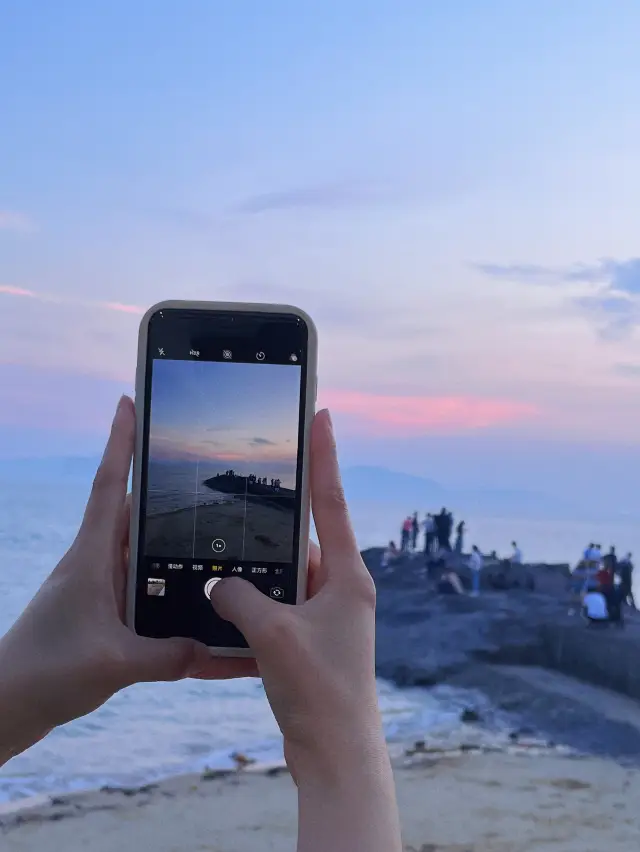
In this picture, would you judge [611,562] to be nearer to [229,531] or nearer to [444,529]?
[444,529]

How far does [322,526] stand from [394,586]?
45.9 ft

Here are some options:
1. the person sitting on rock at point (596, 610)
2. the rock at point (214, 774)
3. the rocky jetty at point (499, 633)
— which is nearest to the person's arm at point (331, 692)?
the rock at point (214, 774)

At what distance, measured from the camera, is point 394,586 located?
14906 mm

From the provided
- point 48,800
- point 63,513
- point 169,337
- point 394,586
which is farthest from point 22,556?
point 169,337

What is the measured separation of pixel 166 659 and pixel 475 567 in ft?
44.7

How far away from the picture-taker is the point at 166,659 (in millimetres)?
1393

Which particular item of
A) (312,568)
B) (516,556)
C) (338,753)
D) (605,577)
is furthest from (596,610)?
(338,753)

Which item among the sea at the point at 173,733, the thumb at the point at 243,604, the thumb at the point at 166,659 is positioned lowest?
the sea at the point at 173,733

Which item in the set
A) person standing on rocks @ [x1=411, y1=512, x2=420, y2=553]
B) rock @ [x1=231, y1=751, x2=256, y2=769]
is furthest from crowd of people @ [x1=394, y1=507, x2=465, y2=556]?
rock @ [x1=231, y1=751, x2=256, y2=769]

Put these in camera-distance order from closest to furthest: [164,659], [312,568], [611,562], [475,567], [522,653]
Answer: [164,659] < [312,568] < [522,653] < [611,562] < [475,567]

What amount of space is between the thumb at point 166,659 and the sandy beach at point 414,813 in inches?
193

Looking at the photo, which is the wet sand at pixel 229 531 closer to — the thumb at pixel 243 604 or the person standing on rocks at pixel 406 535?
the thumb at pixel 243 604

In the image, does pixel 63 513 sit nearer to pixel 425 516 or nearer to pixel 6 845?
pixel 425 516

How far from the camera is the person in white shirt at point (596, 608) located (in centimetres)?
1140
